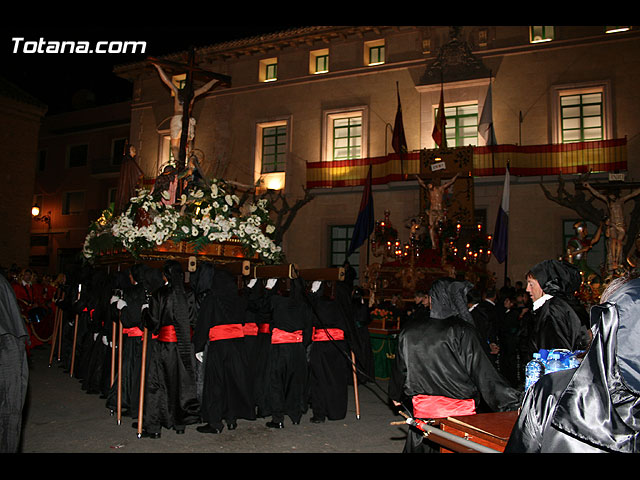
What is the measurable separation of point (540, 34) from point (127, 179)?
17473 mm

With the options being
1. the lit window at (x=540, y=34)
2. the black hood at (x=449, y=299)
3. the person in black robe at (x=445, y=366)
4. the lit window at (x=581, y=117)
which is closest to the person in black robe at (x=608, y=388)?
the person in black robe at (x=445, y=366)

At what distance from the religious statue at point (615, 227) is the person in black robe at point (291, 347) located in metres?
10.8

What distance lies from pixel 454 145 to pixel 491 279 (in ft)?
21.4

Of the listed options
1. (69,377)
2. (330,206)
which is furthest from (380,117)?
(69,377)

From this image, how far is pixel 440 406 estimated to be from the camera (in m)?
4.14

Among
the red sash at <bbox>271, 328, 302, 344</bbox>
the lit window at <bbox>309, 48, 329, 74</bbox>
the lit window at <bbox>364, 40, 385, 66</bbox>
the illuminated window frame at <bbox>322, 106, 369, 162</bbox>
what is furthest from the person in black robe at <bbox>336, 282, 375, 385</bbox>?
the lit window at <bbox>309, 48, 329, 74</bbox>

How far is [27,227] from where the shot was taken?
25672mm

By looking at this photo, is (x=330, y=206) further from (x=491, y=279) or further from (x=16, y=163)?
(x=16, y=163)

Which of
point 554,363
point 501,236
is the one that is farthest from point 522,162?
point 554,363

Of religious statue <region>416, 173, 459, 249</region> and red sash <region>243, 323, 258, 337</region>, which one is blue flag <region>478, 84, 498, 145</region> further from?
red sash <region>243, 323, 258, 337</region>

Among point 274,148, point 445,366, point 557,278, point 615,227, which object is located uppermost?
point 274,148

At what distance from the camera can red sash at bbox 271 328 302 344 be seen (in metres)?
7.89

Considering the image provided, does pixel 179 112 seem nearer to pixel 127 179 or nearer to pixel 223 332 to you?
pixel 127 179

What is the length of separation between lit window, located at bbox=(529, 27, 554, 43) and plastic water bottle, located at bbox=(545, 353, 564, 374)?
20384 millimetres
